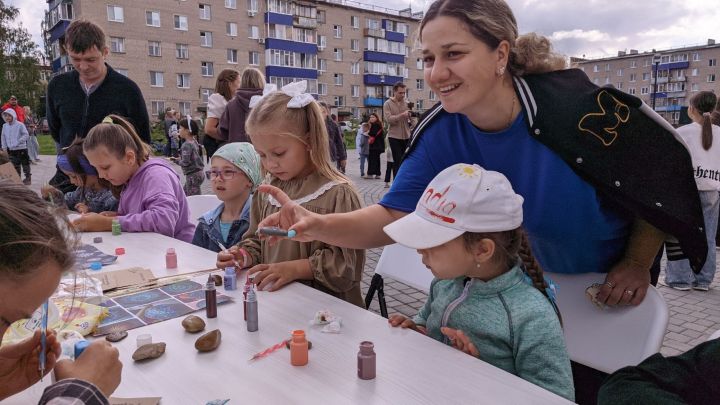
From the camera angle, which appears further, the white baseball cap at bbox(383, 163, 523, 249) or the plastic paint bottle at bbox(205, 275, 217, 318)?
the plastic paint bottle at bbox(205, 275, 217, 318)


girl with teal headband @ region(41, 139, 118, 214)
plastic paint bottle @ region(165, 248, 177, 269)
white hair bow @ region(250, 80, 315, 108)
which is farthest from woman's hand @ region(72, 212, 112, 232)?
white hair bow @ region(250, 80, 315, 108)

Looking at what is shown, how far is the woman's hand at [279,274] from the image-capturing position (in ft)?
6.45

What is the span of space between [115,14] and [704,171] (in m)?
36.3

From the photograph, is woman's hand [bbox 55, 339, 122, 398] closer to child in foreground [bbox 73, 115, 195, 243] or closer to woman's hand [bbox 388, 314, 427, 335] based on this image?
woman's hand [bbox 388, 314, 427, 335]

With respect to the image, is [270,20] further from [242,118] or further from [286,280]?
[286,280]

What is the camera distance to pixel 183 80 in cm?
3656

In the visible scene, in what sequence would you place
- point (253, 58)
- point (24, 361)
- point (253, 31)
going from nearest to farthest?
point (24, 361)
point (253, 31)
point (253, 58)

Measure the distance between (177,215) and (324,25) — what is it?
44.3 meters

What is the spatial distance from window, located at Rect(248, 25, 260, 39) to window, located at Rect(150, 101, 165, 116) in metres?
8.66

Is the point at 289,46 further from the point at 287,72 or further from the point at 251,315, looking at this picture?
the point at 251,315

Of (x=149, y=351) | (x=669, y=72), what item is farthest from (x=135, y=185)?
(x=669, y=72)

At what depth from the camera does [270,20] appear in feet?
130

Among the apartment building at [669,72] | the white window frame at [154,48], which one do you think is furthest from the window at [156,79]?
the apartment building at [669,72]

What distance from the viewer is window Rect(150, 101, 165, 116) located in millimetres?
35500
